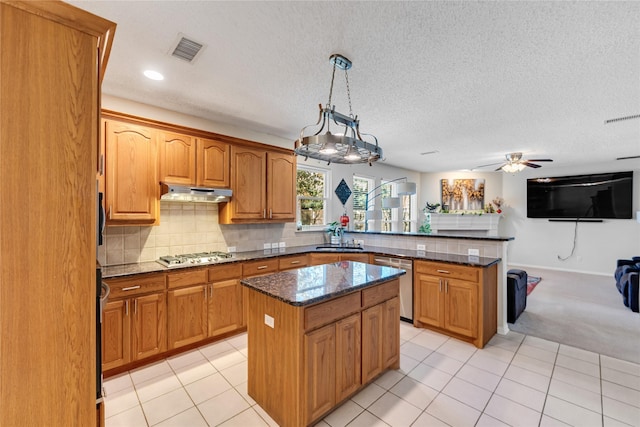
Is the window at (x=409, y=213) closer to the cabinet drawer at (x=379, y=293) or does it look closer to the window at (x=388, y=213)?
the window at (x=388, y=213)

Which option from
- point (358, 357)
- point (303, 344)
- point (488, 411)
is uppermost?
point (303, 344)

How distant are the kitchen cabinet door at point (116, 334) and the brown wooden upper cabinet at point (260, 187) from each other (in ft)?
4.73

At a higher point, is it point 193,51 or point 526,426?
point 193,51

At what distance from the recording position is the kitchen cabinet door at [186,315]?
2770 mm

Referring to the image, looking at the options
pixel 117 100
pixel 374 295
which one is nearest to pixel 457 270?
pixel 374 295

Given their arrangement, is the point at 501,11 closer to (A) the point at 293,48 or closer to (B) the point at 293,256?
(A) the point at 293,48

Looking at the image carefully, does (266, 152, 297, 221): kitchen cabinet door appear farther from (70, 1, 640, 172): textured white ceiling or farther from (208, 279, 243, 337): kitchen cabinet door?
(208, 279, 243, 337): kitchen cabinet door

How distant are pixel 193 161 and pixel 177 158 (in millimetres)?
165

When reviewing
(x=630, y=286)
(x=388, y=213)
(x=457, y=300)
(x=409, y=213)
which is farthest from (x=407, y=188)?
(x=409, y=213)

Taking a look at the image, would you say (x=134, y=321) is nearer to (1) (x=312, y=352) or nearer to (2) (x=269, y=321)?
(2) (x=269, y=321)

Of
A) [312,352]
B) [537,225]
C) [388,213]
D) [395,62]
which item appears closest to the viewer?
[312,352]

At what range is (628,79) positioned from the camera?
7.82 ft

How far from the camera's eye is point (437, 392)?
2.24 meters

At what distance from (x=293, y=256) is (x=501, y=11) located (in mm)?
3135
